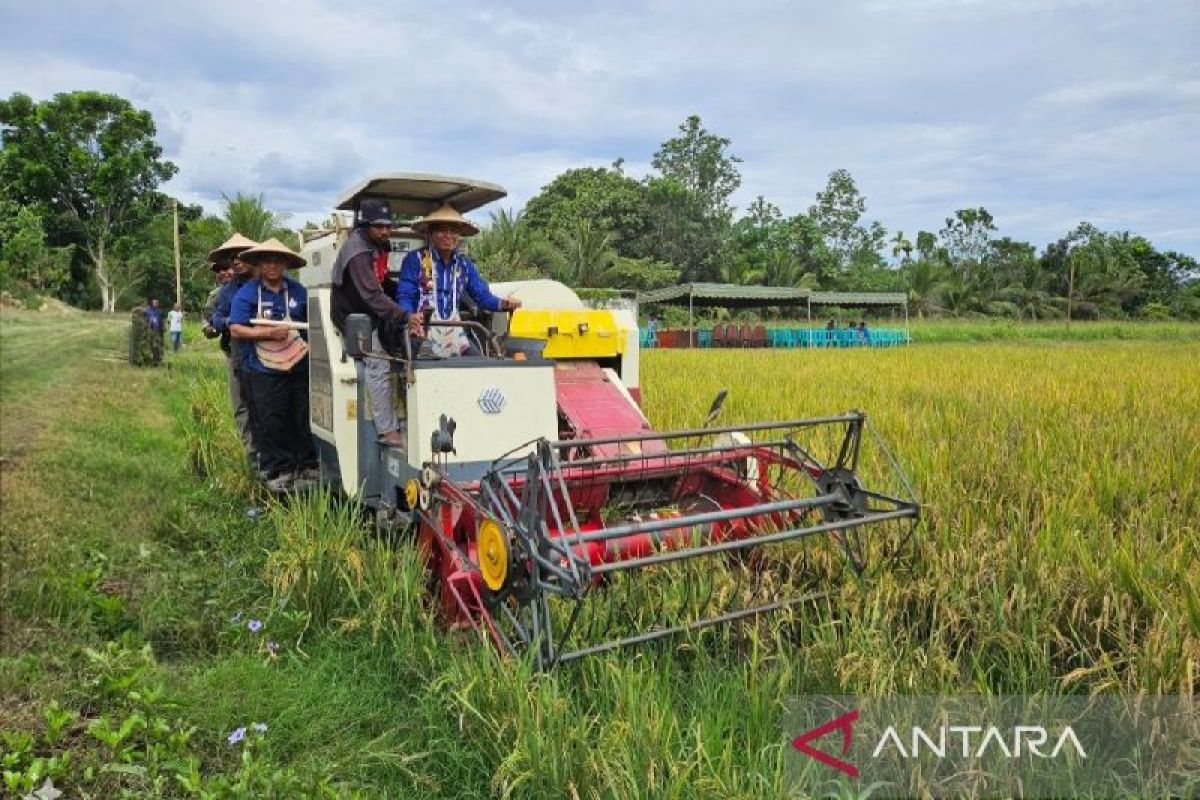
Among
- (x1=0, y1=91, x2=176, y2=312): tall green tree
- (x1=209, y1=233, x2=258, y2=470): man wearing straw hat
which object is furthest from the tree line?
(x1=209, y1=233, x2=258, y2=470): man wearing straw hat

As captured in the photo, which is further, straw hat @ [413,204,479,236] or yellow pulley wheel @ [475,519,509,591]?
straw hat @ [413,204,479,236]

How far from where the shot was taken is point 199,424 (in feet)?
26.0

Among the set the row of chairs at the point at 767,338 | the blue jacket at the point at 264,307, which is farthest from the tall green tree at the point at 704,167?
the blue jacket at the point at 264,307

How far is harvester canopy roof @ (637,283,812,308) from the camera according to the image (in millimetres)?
26547

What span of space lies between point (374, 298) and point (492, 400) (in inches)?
36.7

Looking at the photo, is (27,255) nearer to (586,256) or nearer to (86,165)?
(86,165)

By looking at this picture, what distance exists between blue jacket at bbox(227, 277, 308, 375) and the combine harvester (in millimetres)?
292

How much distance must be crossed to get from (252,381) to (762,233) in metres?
43.6

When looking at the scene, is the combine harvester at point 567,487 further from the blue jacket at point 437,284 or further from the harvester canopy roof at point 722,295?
the harvester canopy roof at point 722,295

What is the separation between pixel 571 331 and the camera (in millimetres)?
4938

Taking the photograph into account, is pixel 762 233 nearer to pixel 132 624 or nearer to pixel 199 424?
pixel 199 424

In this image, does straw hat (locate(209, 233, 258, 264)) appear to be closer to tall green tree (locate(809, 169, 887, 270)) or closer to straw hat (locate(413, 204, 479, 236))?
straw hat (locate(413, 204, 479, 236))

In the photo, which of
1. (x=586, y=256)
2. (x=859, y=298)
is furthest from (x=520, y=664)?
(x=859, y=298)

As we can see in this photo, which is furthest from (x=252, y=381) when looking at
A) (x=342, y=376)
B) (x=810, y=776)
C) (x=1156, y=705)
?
(x=1156, y=705)
